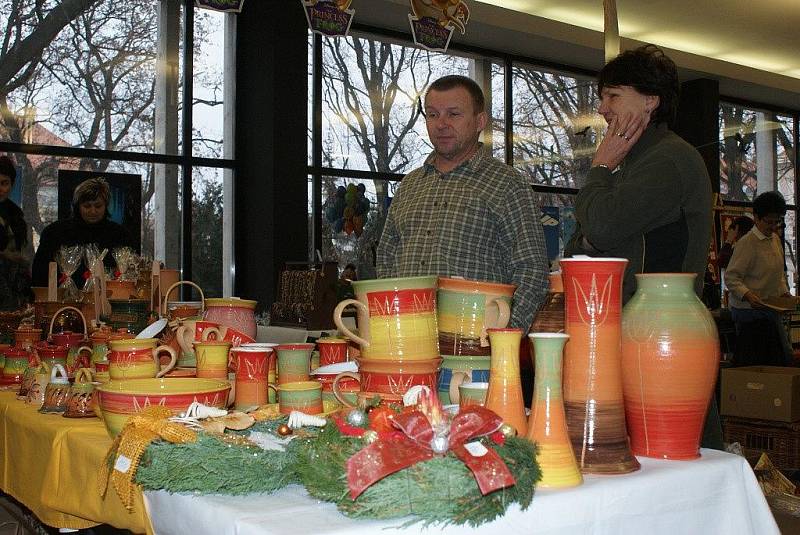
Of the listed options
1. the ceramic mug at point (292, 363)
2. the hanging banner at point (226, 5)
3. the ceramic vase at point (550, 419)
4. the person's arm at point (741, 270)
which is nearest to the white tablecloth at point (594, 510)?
the ceramic vase at point (550, 419)

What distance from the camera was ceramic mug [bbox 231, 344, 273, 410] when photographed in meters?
1.55

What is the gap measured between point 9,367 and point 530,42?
6.50m

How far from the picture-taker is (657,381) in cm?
125

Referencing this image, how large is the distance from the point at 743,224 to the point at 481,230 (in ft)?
24.0

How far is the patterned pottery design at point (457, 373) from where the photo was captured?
140 cm

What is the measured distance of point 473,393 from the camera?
125 cm

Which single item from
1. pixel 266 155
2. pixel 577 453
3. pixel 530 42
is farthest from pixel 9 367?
pixel 530 42

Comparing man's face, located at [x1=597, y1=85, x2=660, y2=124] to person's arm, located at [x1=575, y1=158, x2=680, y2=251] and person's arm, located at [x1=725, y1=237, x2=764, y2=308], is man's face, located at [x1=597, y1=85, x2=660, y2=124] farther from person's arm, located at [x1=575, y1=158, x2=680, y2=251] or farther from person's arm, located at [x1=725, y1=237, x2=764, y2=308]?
person's arm, located at [x1=725, y1=237, x2=764, y2=308]

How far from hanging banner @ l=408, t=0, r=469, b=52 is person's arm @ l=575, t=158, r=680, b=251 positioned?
169 inches

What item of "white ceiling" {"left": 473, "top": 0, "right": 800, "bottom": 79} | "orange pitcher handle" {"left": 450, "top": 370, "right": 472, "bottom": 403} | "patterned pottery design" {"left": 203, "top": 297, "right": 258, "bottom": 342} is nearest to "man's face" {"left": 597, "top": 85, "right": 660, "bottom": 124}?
"orange pitcher handle" {"left": 450, "top": 370, "right": 472, "bottom": 403}

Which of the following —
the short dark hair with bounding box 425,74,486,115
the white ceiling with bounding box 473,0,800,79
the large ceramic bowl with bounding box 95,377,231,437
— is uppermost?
the white ceiling with bounding box 473,0,800,79

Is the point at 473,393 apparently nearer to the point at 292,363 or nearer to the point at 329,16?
the point at 292,363

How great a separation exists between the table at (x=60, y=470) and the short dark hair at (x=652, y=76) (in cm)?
134

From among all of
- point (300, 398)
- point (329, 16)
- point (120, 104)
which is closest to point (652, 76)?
point (300, 398)
